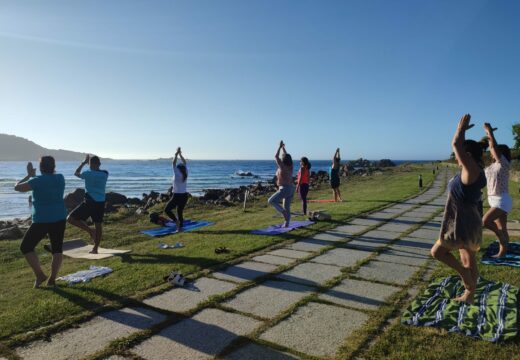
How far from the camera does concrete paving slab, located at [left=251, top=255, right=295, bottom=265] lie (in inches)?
243

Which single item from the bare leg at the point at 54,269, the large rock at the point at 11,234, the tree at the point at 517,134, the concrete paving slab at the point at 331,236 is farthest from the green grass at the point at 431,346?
the tree at the point at 517,134

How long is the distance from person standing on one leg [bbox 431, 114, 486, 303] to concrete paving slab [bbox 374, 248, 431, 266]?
74.0 inches

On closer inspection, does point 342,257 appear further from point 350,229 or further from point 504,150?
point 504,150

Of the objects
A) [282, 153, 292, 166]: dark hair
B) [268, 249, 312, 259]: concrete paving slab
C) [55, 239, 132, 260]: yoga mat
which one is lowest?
[55, 239, 132, 260]: yoga mat

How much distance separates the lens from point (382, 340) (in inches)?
134

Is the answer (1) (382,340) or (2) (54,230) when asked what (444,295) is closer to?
(1) (382,340)

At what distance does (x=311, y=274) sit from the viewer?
550 centimetres

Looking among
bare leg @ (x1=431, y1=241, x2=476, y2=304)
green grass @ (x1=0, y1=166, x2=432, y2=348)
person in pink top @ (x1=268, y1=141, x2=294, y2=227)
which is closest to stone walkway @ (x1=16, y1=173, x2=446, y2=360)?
green grass @ (x1=0, y1=166, x2=432, y2=348)

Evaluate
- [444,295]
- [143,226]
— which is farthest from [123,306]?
[143,226]

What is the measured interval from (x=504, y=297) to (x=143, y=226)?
902 centimetres

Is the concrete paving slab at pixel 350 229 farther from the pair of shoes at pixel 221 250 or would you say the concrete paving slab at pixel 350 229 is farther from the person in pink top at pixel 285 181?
the pair of shoes at pixel 221 250

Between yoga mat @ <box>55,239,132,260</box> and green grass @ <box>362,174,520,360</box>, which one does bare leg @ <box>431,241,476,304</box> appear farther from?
yoga mat @ <box>55,239,132,260</box>

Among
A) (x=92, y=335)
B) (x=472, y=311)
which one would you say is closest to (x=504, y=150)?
(x=472, y=311)

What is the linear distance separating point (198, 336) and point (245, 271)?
2.20 m
